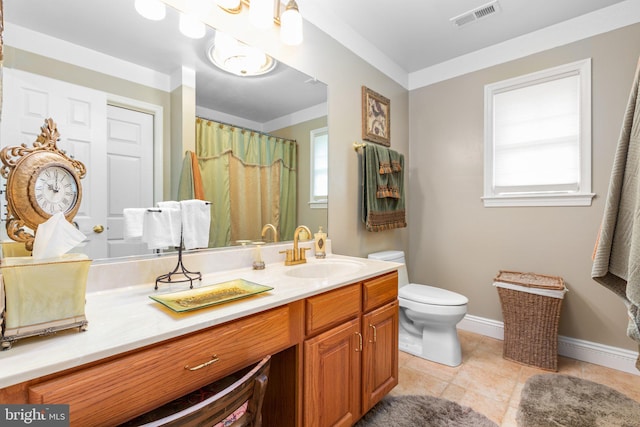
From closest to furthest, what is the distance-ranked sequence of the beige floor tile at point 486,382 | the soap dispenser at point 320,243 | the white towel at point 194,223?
1. the white towel at point 194,223
2. the beige floor tile at point 486,382
3. the soap dispenser at point 320,243

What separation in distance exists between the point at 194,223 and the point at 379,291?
0.98 metres

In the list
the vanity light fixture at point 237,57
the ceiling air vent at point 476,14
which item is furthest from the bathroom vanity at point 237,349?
the ceiling air vent at point 476,14

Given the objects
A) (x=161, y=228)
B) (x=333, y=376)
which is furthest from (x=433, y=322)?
(x=161, y=228)

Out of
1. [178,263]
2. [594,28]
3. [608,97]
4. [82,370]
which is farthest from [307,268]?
[594,28]

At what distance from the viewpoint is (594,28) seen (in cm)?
216

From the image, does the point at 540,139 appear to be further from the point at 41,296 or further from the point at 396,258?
the point at 41,296

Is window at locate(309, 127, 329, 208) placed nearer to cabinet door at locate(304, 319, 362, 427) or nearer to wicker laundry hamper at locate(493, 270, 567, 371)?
cabinet door at locate(304, 319, 362, 427)

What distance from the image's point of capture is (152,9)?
132cm

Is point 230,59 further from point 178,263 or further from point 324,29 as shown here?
point 178,263

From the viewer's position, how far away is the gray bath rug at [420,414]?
1.54m

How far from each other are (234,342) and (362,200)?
1.68 metres

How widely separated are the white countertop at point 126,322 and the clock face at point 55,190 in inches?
13.1

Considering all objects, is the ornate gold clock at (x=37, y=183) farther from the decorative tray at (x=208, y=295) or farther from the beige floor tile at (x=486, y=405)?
the beige floor tile at (x=486, y=405)

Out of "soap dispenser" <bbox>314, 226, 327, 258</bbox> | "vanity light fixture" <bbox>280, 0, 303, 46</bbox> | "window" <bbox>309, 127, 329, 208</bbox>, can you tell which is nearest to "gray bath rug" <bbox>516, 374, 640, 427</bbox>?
"soap dispenser" <bbox>314, 226, 327, 258</bbox>
